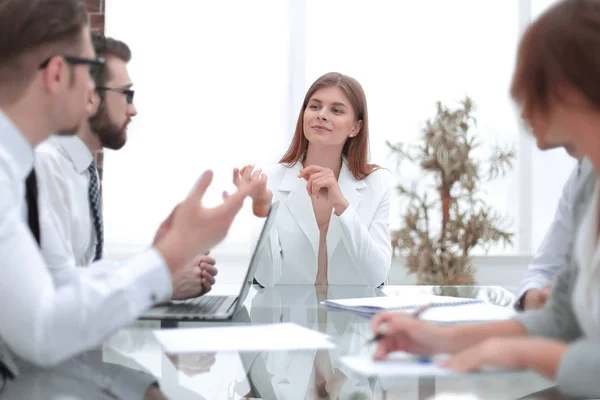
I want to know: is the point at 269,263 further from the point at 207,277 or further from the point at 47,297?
the point at 47,297

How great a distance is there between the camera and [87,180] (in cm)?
178

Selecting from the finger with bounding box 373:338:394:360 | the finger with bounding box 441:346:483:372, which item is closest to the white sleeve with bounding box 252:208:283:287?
the finger with bounding box 373:338:394:360

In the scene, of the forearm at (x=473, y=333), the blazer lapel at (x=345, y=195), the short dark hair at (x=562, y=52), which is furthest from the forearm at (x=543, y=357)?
the blazer lapel at (x=345, y=195)

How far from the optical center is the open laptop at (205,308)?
1.50 meters

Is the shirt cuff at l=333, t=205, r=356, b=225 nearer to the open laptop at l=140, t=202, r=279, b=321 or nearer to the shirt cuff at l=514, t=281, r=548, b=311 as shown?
the open laptop at l=140, t=202, r=279, b=321

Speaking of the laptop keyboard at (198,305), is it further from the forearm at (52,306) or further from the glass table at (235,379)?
the forearm at (52,306)

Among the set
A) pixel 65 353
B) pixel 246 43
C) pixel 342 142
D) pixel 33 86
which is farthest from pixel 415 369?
pixel 246 43

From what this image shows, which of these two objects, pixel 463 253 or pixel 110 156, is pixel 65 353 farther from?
pixel 110 156

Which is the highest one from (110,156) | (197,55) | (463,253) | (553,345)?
(197,55)

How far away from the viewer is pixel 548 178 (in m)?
4.54

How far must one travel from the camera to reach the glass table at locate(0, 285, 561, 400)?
0.97 meters

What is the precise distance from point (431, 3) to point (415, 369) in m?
4.07

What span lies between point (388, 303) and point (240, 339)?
0.60 m

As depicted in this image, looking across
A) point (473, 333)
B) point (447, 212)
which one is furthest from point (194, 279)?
point (447, 212)
